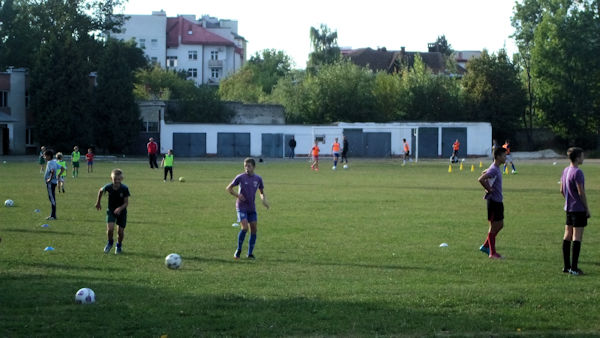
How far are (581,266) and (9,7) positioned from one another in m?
86.8

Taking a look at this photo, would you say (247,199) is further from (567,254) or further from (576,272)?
(576,272)

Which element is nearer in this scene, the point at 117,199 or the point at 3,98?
the point at 117,199

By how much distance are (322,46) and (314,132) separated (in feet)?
121

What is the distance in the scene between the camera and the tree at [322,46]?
104m

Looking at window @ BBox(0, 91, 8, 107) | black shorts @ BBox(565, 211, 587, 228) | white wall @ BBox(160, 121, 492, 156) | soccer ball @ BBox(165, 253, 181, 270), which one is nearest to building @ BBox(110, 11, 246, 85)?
window @ BBox(0, 91, 8, 107)

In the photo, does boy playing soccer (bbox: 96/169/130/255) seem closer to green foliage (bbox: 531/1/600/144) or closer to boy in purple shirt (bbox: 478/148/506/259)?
boy in purple shirt (bbox: 478/148/506/259)

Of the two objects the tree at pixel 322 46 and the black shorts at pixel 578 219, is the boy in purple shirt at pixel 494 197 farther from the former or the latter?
the tree at pixel 322 46

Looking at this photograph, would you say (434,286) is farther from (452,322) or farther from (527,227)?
(527,227)

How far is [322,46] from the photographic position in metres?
105

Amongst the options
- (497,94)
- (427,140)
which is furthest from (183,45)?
(427,140)

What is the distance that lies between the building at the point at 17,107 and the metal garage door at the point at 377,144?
31.2 meters

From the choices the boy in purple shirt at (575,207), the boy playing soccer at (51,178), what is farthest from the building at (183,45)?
the boy in purple shirt at (575,207)

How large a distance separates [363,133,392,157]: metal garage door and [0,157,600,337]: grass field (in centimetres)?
4775

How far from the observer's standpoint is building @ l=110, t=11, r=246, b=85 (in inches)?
4887
